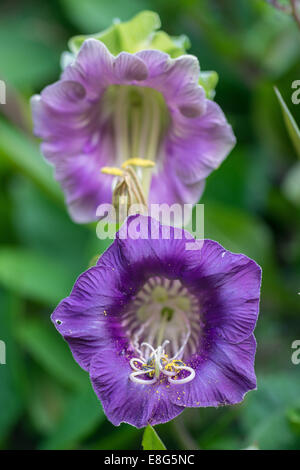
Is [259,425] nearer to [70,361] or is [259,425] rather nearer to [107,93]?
[70,361]

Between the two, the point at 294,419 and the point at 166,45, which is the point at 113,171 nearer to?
the point at 166,45

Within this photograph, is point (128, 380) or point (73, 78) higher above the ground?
point (73, 78)

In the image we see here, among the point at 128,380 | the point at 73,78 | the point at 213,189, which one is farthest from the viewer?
the point at 213,189

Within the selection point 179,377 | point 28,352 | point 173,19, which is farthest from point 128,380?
point 173,19

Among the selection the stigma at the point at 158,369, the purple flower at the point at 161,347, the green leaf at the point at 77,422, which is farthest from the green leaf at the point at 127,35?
the green leaf at the point at 77,422

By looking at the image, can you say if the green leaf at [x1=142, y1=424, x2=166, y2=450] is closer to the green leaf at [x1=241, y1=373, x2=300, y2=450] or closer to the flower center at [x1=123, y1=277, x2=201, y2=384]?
the flower center at [x1=123, y1=277, x2=201, y2=384]

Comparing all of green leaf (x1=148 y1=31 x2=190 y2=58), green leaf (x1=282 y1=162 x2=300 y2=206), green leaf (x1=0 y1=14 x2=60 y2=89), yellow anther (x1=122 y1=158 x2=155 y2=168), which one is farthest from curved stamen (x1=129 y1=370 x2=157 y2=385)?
green leaf (x1=0 y1=14 x2=60 y2=89)
